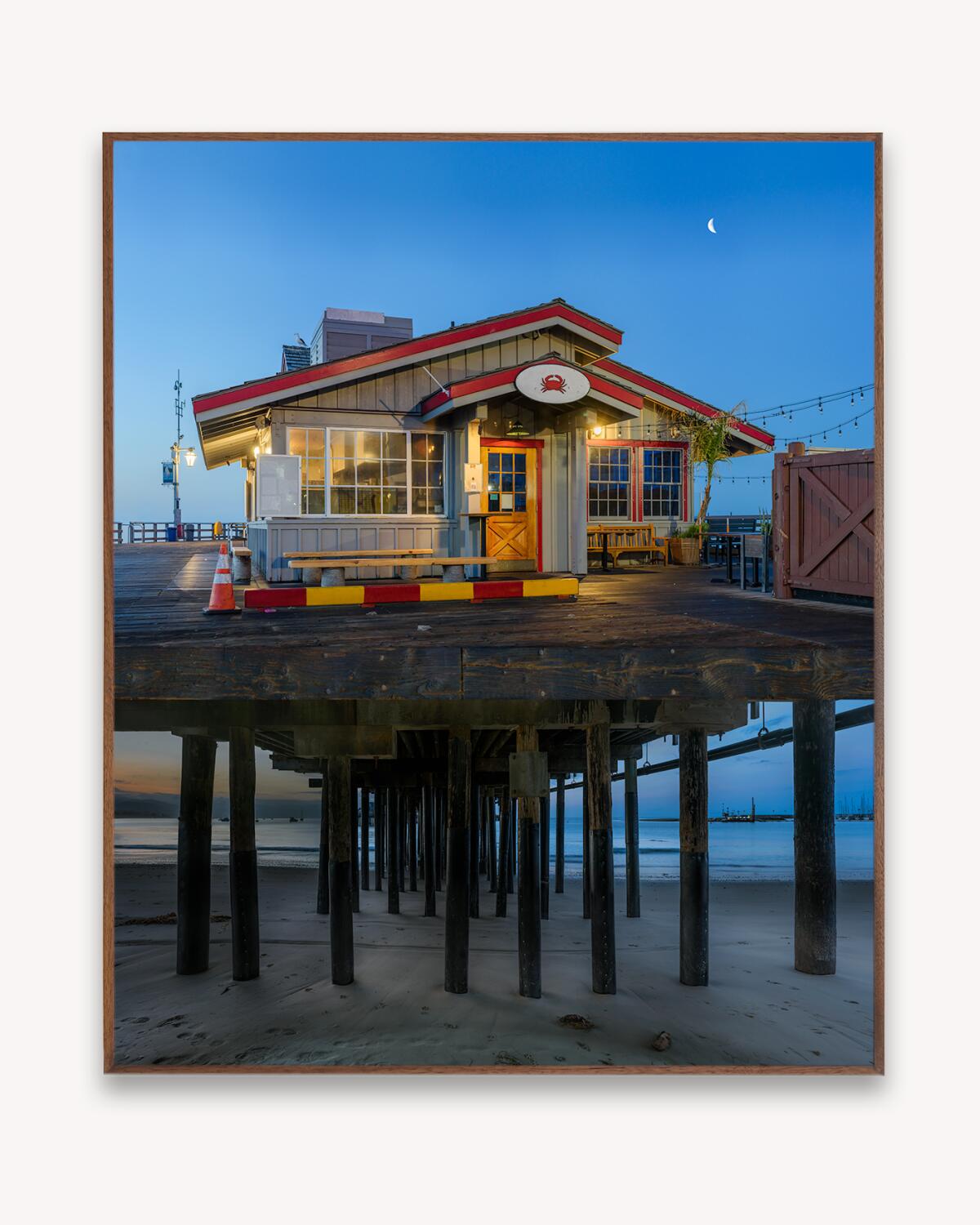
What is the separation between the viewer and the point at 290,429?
626 cm

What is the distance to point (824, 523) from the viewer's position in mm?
3906

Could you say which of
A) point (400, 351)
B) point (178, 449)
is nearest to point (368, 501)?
point (400, 351)

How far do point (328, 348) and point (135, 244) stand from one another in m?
1.37

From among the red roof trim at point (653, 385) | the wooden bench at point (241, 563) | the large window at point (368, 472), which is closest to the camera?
the red roof trim at point (653, 385)

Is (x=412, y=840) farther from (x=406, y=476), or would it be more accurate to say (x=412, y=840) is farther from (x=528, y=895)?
(x=528, y=895)

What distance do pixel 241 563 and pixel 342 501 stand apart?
39.3 inches

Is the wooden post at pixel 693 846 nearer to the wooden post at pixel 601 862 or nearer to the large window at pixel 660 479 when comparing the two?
the wooden post at pixel 601 862

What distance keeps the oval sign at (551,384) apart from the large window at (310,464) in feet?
5.73

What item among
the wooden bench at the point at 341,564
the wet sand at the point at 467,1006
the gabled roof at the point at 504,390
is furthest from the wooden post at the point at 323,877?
the gabled roof at the point at 504,390

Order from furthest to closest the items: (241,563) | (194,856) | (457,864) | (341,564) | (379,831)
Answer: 1. (379,831)
2. (241,563)
3. (341,564)
4. (194,856)
5. (457,864)

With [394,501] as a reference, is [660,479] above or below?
above

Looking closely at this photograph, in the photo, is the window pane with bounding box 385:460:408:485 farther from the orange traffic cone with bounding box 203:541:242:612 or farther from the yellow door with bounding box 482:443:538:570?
the orange traffic cone with bounding box 203:541:242:612

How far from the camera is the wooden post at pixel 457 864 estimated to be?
3746 millimetres
